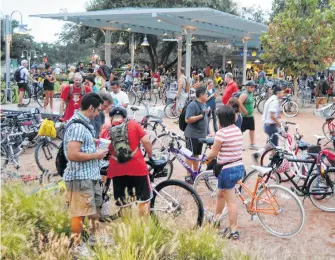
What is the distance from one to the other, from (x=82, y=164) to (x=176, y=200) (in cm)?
121

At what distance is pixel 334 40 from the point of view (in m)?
19.1

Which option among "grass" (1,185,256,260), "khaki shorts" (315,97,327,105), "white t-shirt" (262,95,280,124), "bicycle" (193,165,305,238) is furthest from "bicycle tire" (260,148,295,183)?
"khaki shorts" (315,97,327,105)

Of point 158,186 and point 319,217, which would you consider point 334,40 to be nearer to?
A: point 319,217

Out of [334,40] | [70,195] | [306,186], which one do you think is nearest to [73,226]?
[70,195]

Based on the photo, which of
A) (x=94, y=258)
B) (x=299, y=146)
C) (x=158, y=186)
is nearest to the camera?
(x=94, y=258)

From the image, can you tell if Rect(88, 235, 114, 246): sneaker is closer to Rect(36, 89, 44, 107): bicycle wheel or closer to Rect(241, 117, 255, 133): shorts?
Rect(241, 117, 255, 133): shorts

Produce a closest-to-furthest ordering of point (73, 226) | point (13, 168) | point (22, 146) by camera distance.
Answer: point (73, 226), point (13, 168), point (22, 146)

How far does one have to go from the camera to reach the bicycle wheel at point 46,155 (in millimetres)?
7703

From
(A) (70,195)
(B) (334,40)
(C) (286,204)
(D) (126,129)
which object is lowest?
(C) (286,204)

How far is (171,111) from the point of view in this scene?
14867 millimetres

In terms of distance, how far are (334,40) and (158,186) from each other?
16.4m

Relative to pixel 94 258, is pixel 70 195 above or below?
above

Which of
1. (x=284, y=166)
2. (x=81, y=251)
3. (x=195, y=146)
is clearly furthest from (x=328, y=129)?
(x=81, y=251)

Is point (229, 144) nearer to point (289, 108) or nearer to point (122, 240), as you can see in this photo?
point (122, 240)
